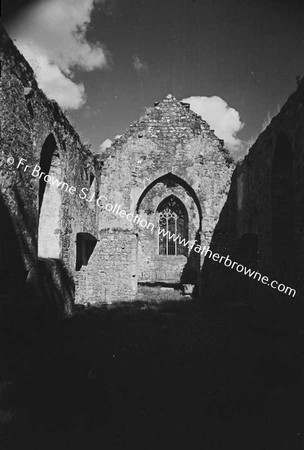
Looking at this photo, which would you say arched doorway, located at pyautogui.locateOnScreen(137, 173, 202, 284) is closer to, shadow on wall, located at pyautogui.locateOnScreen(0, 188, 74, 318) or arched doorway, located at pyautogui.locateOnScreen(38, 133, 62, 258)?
arched doorway, located at pyautogui.locateOnScreen(38, 133, 62, 258)

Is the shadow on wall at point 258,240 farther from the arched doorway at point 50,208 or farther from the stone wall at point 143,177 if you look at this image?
the arched doorway at point 50,208

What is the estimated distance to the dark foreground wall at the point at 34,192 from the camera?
5.03 m

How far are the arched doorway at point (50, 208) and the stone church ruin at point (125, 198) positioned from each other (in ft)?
0.08

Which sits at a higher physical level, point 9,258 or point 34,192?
point 34,192

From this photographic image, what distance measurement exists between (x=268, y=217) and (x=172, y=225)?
28.0ft

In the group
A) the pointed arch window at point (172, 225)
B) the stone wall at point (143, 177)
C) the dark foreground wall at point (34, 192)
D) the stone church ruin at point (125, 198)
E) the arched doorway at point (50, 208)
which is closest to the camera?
the dark foreground wall at point (34, 192)

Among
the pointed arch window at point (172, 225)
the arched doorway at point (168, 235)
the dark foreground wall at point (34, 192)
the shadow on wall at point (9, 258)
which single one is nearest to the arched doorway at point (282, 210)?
the dark foreground wall at point (34, 192)

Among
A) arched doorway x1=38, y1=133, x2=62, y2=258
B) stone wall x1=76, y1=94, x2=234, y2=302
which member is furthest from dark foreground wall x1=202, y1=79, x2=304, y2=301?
arched doorway x1=38, y1=133, x2=62, y2=258

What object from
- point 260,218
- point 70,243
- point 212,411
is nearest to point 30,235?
point 70,243

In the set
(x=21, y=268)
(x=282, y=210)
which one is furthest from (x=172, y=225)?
(x=21, y=268)

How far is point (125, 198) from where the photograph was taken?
1059cm

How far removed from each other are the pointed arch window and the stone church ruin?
1122mm

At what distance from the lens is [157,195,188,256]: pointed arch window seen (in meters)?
15.3

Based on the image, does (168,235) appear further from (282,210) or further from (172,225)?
(282,210)
